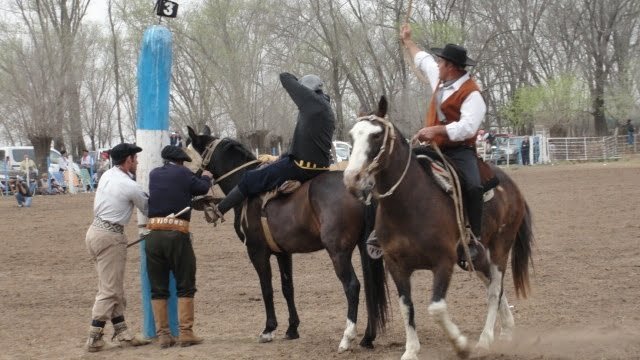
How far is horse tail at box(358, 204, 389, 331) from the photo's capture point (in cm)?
825

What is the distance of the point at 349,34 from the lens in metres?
48.9

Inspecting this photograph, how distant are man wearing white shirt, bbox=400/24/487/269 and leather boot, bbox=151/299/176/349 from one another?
2.95 meters

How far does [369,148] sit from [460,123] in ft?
3.34

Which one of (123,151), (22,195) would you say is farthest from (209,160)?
(22,195)

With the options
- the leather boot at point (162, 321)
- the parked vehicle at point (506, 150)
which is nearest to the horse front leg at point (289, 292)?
the leather boot at point (162, 321)

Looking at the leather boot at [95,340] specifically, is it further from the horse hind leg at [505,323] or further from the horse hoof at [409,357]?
the horse hind leg at [505,323]

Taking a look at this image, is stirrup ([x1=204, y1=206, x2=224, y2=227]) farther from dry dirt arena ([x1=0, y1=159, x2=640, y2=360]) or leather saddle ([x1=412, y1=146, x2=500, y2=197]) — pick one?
leather saddle ([x1=412, y1=146, x2=500, y2=197])

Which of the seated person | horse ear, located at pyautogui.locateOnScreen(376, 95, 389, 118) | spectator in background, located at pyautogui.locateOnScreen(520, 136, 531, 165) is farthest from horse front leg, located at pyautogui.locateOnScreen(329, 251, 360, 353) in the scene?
spectator in background, located at pyautogui.locateOnScreen(520, 136, 531, 165)

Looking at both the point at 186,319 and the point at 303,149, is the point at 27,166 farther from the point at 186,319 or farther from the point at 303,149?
the point at 303,149

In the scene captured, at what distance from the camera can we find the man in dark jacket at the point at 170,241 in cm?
858

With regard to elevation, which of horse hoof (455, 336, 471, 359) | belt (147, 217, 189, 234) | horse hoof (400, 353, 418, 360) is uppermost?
belt (147, 217, 189, 234)

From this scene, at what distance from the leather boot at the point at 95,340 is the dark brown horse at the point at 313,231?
1.60m

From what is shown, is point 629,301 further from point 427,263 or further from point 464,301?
point 427,263

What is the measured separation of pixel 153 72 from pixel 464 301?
4417 mm
